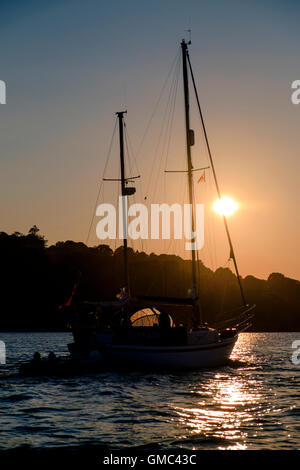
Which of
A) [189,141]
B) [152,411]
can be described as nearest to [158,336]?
[189,141]

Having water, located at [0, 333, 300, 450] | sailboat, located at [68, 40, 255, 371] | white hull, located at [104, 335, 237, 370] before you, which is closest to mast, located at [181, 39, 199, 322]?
sailboat, located at [68, 40, 255, 371]

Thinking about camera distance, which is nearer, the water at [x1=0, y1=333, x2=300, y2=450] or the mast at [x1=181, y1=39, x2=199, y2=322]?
the water at [x1=0, y1=333, x2=300, y2=450]

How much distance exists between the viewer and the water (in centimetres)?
2189

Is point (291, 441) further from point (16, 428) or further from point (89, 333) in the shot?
point (89, 333)

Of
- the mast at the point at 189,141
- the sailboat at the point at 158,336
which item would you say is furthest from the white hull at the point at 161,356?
the mast at the point at 189,141

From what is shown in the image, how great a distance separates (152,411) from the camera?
1127 inches

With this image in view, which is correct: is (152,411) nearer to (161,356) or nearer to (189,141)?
(161,356)

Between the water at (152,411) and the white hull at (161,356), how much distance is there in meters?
1.97

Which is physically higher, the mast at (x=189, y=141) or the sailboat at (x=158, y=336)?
the mast at (x=189, y=141)

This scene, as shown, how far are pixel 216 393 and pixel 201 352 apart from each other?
41.6ft

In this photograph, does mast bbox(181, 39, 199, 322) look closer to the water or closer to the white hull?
the white hull

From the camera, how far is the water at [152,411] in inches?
862

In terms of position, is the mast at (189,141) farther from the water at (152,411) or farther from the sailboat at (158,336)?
the water at (152,411)

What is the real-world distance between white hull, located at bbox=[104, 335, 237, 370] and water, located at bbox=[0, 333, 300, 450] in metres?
1.97
